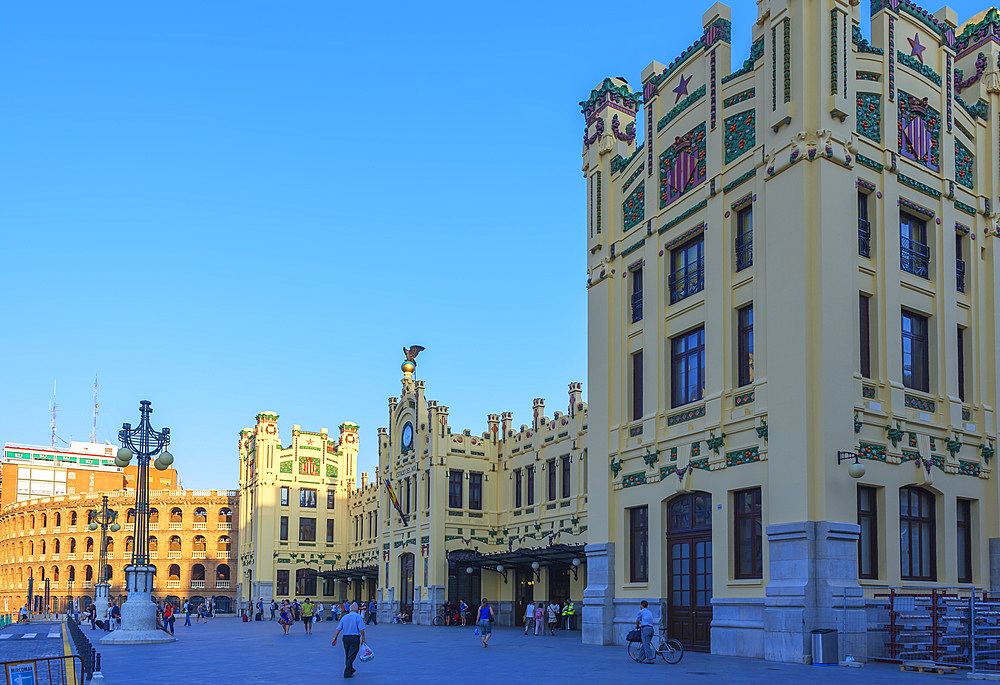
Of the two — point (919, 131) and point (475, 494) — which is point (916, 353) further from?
point (475, 494)

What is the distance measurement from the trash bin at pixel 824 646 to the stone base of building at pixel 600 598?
9.37 meters

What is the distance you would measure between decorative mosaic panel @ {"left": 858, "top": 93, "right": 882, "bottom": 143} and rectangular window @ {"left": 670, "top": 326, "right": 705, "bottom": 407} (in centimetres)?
659

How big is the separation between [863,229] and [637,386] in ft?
28.1

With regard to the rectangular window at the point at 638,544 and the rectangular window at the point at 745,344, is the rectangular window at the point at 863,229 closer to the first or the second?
the rectangular window at the point at 745,344

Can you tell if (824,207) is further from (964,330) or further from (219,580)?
(219,580)

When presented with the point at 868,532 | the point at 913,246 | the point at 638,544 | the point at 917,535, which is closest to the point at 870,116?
the point at 913,246

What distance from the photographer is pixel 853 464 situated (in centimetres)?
2239

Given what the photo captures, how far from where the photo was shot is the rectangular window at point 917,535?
2430 centimetres

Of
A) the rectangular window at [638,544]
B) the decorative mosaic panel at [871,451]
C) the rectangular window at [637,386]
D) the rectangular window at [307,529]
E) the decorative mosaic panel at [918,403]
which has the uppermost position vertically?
the rectangular window at [637,386]

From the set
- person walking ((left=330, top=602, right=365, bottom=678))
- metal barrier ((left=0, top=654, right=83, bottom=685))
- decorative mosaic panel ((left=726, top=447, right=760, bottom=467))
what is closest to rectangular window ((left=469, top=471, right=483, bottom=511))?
metal barrier ((left=0, top=654, right=83, bottom=685))

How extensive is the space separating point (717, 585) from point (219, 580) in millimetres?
80284

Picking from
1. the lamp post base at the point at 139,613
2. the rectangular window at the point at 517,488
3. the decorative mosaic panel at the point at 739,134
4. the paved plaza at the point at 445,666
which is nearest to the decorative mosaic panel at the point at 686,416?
the paved plaza at the point at 445,666

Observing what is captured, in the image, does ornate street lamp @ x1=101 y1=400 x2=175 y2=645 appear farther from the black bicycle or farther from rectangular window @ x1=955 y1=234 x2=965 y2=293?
rectangular window @ x1=955 y1=234 x2=965 y2=293

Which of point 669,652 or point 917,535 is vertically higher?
point 917,535
